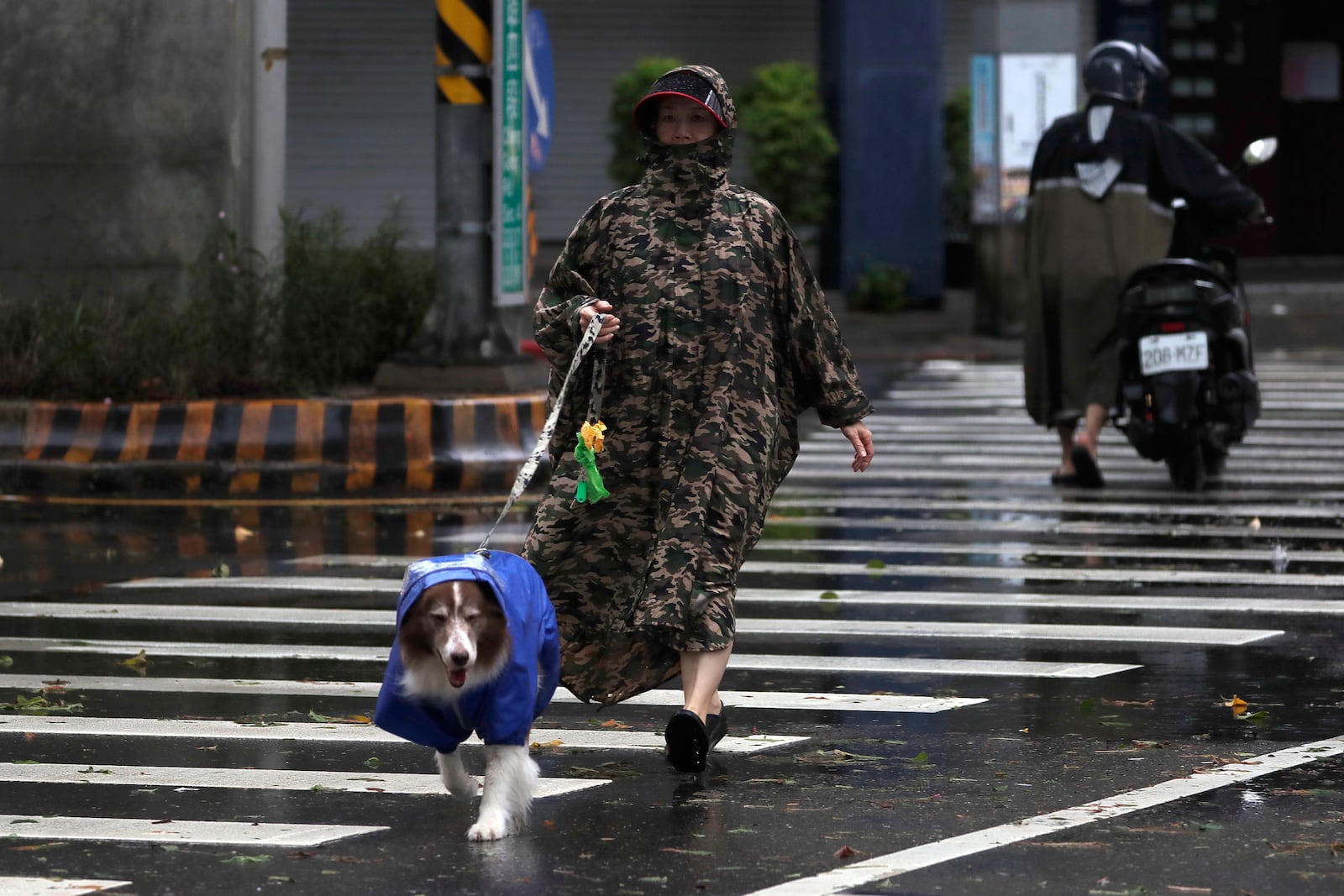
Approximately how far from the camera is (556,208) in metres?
29.5

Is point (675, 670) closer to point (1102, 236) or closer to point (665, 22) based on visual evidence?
point (1102, 236)

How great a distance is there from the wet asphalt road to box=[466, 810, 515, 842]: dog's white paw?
0.14 ft

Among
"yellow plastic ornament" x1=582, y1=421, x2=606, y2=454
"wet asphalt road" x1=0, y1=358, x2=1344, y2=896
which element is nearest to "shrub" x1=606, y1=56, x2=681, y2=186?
"wet asphalt road" x1=0, y1=358, x2=1344, y2=896

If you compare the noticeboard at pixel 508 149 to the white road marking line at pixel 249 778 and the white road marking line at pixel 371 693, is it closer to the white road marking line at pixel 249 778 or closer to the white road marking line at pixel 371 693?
the white road marking line at pixel 371 693

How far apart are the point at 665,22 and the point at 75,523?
19.8m

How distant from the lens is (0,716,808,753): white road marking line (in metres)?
6.08

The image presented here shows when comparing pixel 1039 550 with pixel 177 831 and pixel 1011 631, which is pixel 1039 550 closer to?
pixel 1011 631

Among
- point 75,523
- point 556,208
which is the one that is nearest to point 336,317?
point 75,523

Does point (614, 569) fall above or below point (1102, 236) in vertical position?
below

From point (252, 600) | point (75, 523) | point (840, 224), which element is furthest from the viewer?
point (840, 224)

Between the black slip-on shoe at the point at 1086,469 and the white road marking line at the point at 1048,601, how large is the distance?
3393 millimetres

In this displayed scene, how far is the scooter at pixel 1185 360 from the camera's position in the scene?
1158 centimetres

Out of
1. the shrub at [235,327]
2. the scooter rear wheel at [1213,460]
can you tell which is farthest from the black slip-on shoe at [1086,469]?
the shrub at [235,327]

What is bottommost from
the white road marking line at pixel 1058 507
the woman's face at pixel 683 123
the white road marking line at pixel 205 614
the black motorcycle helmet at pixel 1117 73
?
the white road marking line at pixel 205 614
